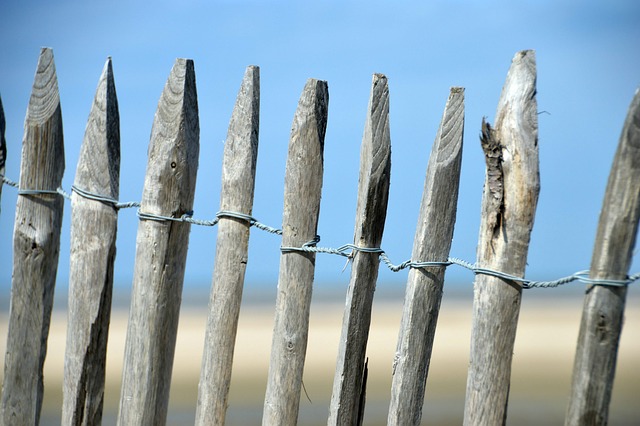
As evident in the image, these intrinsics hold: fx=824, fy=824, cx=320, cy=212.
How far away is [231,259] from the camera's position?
11.7ft

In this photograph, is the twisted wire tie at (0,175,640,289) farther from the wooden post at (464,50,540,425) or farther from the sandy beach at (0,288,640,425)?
the sandy beach at (0,288,640,425)

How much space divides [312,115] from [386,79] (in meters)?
0.34

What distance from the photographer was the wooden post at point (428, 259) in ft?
9.91

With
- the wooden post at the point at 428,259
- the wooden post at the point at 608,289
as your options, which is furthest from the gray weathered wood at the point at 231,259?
the wooden post at the point at 608,289

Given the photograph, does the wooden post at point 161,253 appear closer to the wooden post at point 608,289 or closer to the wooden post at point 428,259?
the wooden post at point 428,259

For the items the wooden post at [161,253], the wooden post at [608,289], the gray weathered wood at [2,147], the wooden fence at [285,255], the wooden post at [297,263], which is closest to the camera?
the wooden post at [608,289]

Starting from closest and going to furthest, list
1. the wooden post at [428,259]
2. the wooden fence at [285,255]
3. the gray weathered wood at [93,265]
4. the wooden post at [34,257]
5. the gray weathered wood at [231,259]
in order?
the wooden fence at [285,255] < the wooden post at [428,259] < the gray weathered wood at [231,259] < the gray weathered wood at [93,265] < the wooden post at [34,257]

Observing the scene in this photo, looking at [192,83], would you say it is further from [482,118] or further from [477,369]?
[477,369]

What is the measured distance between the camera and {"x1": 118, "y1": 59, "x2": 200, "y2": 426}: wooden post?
3666 mm

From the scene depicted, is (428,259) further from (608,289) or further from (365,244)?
(608,289)

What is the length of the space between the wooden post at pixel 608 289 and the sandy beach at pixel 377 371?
371 inches

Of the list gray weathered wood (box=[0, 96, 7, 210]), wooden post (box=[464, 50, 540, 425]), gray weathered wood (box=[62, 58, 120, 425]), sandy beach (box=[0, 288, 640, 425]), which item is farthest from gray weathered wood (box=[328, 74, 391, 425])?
sandy beach (box=[0, 288, 640, 425])

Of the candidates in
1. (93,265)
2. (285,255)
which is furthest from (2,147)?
(285,255)

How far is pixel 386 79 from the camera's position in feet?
10.6
